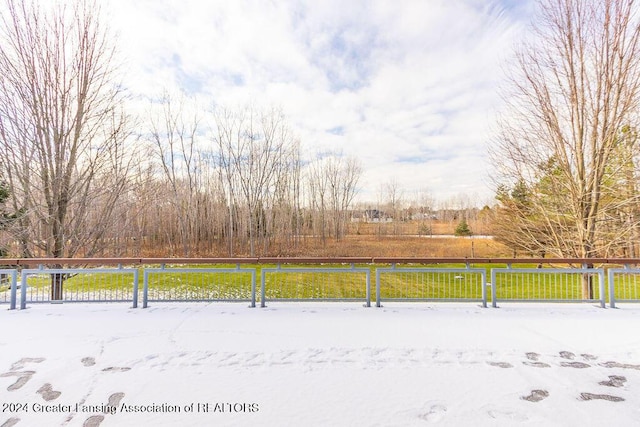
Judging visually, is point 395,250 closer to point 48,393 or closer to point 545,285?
point 545,285

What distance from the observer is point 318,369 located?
3.29 metres

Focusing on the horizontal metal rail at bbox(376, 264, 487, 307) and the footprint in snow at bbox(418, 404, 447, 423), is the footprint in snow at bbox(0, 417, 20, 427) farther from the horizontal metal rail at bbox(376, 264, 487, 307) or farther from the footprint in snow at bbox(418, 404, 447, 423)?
the horizontal metal rail at bbox(376, 264, 487, 307)

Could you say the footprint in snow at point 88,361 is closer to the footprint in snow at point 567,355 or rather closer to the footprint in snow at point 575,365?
the footprint in snow at point 575,365

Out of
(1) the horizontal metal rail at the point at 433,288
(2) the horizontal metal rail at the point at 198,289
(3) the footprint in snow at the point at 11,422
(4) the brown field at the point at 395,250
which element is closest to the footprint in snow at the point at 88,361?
(3) the footprint in snow at the point at 11,422

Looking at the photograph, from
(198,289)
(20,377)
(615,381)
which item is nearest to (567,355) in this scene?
(615,381)

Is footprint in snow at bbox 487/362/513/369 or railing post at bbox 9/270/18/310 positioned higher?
railing post at bbox 9/270/18/310

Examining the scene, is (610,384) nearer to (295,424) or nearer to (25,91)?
(295,424)

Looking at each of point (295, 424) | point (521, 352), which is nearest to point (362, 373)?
point (295, 424)

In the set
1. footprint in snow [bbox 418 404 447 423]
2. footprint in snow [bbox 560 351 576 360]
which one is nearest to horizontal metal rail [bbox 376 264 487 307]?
footprint in snow [bbox 560 351 576 360]

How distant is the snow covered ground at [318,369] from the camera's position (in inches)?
98.0

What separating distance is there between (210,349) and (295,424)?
6.28ft

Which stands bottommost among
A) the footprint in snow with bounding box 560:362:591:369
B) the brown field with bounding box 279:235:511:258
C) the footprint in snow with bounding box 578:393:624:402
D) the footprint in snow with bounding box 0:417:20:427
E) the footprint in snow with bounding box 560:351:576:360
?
the brown field with bounding box 279:235:511:258

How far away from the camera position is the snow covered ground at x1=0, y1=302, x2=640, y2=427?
8.17ft

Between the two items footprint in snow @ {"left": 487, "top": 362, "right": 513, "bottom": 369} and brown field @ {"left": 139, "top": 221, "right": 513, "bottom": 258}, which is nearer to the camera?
footprint in snow @ {"left": 487, "top": 362, "right": 513, "bottom": 369}
